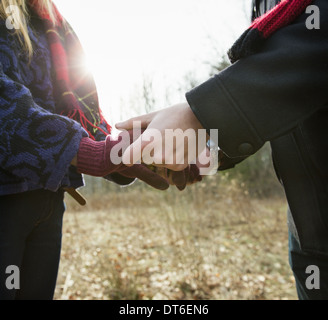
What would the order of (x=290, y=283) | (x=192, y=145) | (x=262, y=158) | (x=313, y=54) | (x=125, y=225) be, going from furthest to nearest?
(x=262, y=158)
(x=125, y=225)
(x=290, y=283)
(x=192, y=145)
(x=313, y=54)

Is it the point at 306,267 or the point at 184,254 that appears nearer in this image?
the point at 306,267

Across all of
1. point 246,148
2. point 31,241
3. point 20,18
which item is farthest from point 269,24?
point 31,241

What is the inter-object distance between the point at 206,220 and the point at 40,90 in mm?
5449

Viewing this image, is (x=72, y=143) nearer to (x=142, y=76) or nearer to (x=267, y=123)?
(x=267, y=123)

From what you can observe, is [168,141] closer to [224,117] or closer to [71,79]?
[224,117]

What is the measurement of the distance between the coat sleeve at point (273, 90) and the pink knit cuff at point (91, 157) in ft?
1.25

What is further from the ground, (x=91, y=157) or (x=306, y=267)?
(x=91, y=157)

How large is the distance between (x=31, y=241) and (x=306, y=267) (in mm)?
1113

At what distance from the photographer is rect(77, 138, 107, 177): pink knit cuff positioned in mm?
882

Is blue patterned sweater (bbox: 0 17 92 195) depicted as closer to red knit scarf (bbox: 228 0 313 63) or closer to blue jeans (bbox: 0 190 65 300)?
blue jeans (bbox: 0 190 65 300)

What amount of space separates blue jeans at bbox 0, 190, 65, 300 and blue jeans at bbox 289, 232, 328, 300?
1.03 metres

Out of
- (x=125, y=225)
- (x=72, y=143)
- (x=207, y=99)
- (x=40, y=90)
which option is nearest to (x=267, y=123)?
(x=207, y=99)

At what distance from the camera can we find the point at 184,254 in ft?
13.0

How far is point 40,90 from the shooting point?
1.14m
